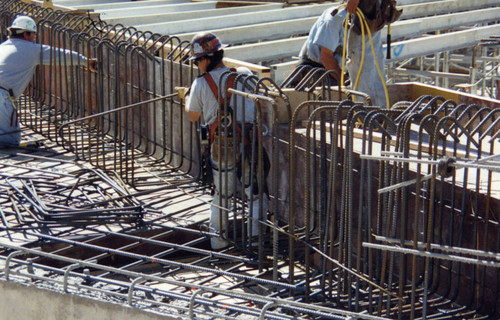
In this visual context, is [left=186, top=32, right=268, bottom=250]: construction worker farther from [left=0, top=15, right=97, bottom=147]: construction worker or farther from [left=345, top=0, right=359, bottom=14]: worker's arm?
[left=0, top=15, right=97, bottom=147]: construction worker

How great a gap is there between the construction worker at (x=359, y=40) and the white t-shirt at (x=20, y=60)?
333cm

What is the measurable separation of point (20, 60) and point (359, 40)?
456 cm

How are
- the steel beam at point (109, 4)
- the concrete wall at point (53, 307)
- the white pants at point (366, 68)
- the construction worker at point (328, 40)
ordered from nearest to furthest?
the concrete wall at point (53, 307) < the white pants at point (366, 68) < the construction worker at point (328, 40) < the steel beam at point (109, 4)

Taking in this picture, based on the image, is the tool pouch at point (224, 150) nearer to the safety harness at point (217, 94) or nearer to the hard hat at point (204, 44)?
the safety harness at point (217, 94)

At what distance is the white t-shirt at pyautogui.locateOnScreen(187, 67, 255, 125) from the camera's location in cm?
839

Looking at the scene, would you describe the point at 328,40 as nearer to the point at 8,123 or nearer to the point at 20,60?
the point at 20,60

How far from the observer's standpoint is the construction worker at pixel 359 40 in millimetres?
9562

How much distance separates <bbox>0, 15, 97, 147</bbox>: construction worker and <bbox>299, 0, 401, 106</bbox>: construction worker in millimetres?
3132

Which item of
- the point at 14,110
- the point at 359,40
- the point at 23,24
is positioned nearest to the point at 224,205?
the point at 359,40

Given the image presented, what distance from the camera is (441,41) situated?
53.6ft

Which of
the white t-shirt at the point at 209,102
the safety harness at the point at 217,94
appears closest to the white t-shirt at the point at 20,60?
the white t-shirt at the point at 209,102

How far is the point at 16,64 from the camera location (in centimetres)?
1152

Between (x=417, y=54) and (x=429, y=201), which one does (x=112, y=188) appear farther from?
(x=417, y=54)

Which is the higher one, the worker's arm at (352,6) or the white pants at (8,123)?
the worker's arm at (352,6)
